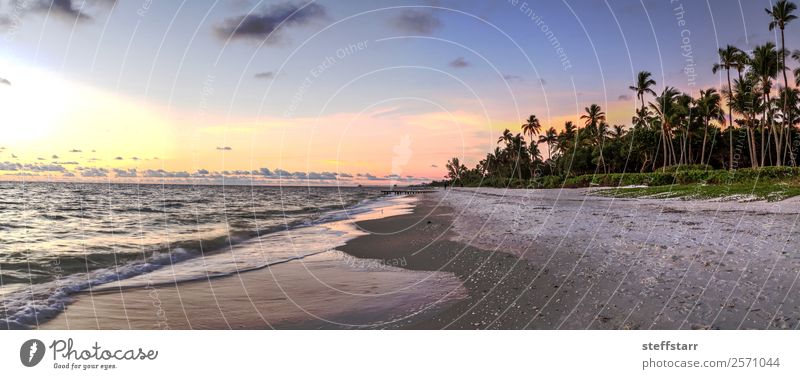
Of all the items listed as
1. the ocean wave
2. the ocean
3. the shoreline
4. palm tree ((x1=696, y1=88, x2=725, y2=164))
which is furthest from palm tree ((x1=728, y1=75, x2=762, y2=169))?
the shoreline

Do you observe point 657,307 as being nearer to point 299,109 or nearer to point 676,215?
point 299,109

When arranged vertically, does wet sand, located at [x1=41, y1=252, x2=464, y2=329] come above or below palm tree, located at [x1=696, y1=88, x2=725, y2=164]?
below

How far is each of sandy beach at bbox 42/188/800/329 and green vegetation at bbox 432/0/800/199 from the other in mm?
8840

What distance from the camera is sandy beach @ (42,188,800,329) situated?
844cm

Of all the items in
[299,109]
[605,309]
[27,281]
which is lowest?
[27,281]

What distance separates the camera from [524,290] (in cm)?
1030

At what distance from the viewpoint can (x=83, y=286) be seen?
13414mm

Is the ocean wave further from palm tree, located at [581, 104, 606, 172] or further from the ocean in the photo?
palm tree, located at [581, 104, 606, 172]

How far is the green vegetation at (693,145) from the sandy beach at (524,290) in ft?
29.0

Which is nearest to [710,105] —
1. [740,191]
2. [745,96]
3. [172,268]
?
[745,96]

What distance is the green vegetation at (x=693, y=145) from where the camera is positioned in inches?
1255
